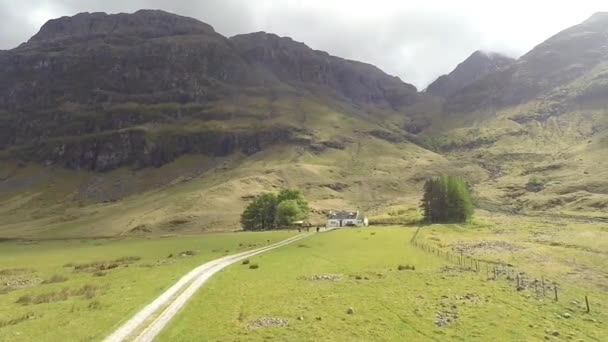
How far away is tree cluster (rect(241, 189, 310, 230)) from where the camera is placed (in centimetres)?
14988

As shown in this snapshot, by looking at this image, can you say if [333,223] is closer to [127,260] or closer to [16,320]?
[127,260]

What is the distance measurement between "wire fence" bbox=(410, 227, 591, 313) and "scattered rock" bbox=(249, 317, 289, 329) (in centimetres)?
2220

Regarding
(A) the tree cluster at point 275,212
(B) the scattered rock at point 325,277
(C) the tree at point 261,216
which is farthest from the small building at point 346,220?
(B) the scattered rock at point 325,277

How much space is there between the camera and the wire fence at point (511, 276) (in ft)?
132

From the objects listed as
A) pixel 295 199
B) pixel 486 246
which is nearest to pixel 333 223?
pixel 295 199

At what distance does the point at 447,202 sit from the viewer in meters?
136

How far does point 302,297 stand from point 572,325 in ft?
61.8

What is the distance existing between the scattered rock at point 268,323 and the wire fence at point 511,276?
2220cm

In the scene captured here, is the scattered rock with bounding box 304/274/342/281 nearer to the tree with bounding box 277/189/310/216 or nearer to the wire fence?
the wire fence

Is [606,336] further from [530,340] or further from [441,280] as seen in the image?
[441,280]

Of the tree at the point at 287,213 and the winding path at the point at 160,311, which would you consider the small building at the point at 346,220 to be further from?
the winding path at the point at 160,311

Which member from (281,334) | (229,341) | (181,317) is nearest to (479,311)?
(281,334)

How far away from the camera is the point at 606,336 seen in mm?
28156

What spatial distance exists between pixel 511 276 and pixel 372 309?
24574mm
